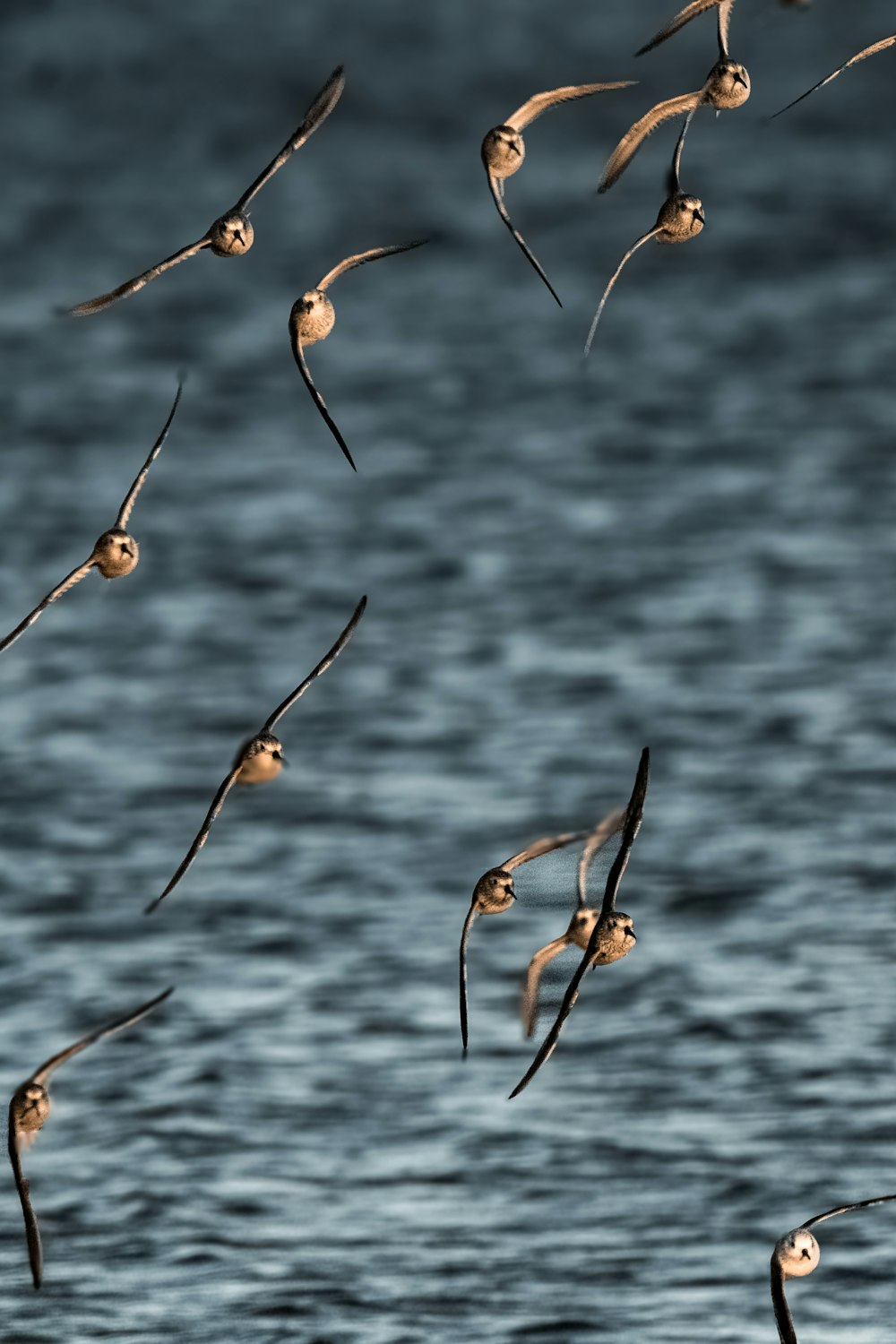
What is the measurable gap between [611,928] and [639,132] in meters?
1.42

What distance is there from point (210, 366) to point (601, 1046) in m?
13.9

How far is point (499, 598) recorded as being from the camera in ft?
57.8

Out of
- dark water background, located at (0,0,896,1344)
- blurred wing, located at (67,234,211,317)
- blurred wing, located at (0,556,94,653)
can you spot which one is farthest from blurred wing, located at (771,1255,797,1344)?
blurred wing, located at (67,234,211,317)

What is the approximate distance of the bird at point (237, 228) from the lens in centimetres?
431

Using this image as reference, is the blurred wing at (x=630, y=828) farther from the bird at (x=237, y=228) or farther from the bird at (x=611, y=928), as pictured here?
the bird at (x=237, y=228)

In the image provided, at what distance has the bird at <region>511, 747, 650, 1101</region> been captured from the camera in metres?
4.32

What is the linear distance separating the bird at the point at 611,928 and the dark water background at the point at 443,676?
100 centimetres

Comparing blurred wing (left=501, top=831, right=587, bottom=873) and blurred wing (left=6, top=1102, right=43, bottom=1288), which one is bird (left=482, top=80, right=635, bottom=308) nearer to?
blurred wing (left=501, top=831, right=587, bottom=873)

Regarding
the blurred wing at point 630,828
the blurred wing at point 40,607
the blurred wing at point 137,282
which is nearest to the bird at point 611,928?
the blurred wing at point 630,828

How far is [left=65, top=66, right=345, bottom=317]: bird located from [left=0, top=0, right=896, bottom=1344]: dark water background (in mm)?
1769

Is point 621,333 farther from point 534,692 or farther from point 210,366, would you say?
point 534,692

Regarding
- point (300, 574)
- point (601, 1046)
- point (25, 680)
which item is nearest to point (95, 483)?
point (300, 574)

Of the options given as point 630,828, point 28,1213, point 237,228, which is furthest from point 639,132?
point 28,1213

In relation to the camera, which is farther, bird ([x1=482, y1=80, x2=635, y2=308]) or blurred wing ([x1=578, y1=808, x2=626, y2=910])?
blurred wing ([x1=578, y1=808, x2=626, y2=910])
